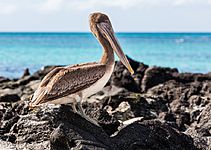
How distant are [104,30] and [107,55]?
1.02 feet

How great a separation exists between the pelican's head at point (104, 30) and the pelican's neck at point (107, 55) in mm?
46

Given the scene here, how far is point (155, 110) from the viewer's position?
1126 centimetres

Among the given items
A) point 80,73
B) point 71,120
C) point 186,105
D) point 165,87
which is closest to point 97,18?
point 80,73

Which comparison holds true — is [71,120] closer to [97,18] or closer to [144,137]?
[144,137]

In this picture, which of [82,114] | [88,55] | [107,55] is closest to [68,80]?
[82,114]

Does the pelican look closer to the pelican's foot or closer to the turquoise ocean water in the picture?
the pelican's foot

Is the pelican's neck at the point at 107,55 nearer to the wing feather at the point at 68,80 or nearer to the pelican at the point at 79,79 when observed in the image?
the pelican at the point at 79,79

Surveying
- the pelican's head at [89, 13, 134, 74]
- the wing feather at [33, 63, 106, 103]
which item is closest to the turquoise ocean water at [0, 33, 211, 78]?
the pelican's head at [89, 13, 134, 74]

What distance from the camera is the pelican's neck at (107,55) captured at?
706 centimetres

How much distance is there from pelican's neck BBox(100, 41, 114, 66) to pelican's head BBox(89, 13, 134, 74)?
46 millimetres

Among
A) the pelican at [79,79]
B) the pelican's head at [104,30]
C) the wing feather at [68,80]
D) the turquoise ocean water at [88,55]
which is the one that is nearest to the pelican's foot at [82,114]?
the pelican at [79,79]

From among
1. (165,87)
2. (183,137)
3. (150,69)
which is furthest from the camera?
(150,69)

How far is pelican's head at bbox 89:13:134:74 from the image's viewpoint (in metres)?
7.19

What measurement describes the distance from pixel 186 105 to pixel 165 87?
295 cm
